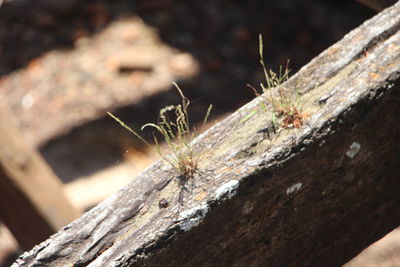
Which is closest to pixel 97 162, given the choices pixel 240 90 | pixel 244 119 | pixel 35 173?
pixel 240 90

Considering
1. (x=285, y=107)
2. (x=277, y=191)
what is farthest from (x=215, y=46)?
(x=277, y=191)

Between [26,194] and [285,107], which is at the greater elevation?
[285,107]

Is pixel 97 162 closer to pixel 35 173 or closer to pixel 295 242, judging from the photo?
pixel 35 173

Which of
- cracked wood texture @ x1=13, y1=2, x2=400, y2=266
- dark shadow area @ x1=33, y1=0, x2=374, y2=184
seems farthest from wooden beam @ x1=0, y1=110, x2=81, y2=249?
cracked wood texture @ x1=13, y1=2, x2=400, y2=266

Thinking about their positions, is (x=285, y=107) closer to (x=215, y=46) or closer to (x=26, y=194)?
(x=26, y=194)

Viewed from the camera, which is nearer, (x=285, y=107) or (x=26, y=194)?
(x=285, y=107)

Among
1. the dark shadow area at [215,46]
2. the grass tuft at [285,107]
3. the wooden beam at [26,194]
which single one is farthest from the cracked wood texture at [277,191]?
the dark shadow area at [215,46]
